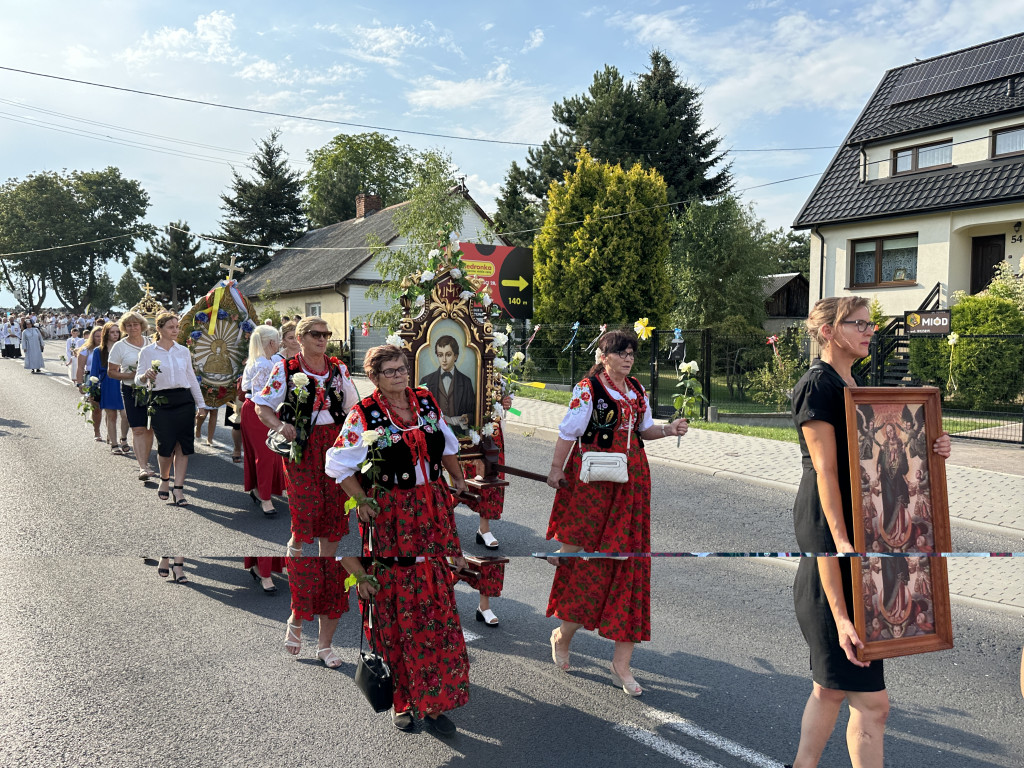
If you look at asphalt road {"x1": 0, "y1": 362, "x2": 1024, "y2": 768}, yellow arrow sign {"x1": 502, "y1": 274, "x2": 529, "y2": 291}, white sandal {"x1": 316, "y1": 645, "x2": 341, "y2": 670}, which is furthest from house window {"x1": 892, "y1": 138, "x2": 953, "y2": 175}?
white sandal {"x1": 316, "y1": 645, "x2": 341, "y2": 670}

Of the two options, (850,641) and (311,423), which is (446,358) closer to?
(311,423)

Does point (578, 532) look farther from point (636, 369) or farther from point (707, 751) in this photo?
point (636, 369)

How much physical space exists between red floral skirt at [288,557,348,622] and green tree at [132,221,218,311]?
4437 cm

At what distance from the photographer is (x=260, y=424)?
7.36m

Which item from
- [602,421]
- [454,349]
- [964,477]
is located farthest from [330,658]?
[964,477]

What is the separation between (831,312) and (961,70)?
24638 millimetres

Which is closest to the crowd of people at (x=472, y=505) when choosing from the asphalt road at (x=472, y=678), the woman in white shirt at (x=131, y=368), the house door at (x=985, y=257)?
the asphalt road at (x=472, y=678)

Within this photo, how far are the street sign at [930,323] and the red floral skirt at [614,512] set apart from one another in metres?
12.3

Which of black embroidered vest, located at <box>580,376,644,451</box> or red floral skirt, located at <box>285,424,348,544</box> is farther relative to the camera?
red floral skirt, located at <box>285,424,348,544</box>

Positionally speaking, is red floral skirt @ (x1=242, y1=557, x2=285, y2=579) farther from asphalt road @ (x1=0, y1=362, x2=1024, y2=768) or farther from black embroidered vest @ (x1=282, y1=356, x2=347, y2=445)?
black embroidered vest @ (x1=282, y1=356, x2=347, y2=445)

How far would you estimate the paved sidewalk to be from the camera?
240 inches

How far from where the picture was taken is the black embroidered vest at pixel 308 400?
4930mm

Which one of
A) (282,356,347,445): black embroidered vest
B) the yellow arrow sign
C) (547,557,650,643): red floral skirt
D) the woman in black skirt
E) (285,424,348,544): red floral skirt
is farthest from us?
the yellow arrow sign

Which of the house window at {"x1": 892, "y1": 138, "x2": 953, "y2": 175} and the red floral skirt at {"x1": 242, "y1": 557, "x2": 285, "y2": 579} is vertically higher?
the house window at {"x1": 892, "y1": 138, "x2": 953, "y2": 175}
